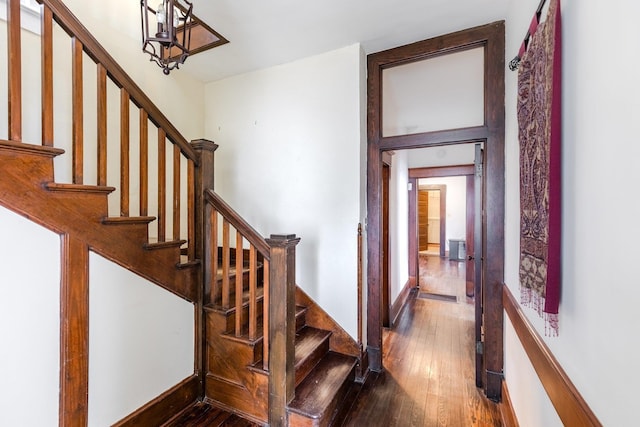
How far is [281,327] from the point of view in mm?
1804

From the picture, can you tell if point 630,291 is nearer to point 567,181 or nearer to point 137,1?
point 567,181

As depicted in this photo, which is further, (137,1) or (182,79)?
(182,79)

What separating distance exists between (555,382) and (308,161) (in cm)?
216

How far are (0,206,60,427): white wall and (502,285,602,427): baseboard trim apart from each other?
2.10 meters

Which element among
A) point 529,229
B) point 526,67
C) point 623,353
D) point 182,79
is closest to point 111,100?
point 182,79

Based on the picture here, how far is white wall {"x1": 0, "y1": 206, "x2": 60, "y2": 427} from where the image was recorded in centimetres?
126

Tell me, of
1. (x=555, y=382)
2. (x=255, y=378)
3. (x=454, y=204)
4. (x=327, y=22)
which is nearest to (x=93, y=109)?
(x=327, y=22)

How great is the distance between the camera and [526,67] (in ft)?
4.37

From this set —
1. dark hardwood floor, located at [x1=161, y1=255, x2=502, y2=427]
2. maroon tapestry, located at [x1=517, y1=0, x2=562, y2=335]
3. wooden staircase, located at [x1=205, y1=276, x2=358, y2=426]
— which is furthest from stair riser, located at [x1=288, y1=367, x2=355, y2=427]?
maroon tapestry, located at [x1=517, y1=0, x2=562, y2=335]

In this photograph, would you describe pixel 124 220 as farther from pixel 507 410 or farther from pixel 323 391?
pixel 507 410

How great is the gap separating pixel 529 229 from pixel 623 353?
0.68 meters

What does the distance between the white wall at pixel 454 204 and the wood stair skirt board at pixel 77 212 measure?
813 centimetres

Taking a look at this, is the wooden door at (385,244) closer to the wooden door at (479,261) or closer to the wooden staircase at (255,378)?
the wooden door at (479,261)

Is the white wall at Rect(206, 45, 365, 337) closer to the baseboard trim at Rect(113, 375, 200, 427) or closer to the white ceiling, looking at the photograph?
the white ceiling
